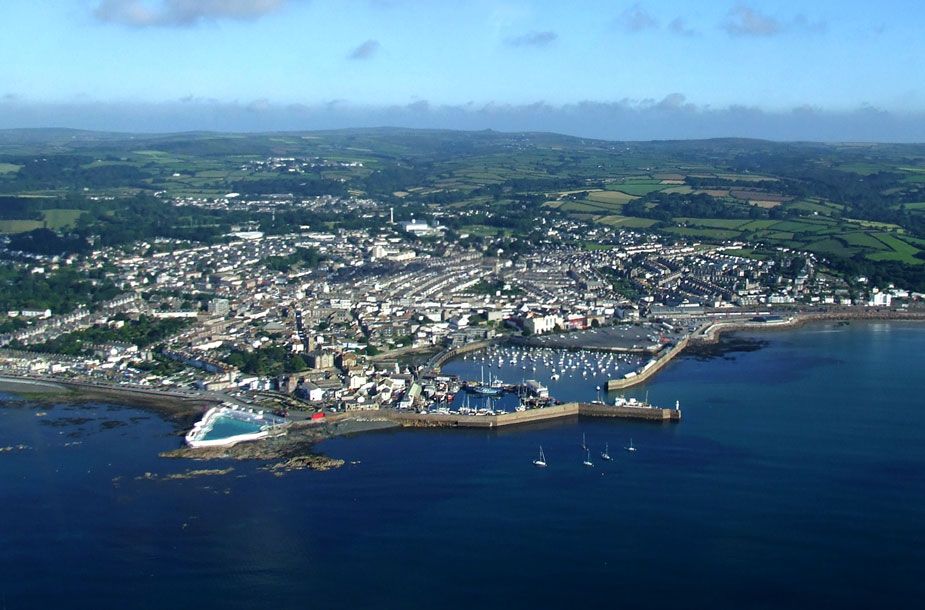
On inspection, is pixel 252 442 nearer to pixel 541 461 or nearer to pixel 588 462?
pixel 541 461

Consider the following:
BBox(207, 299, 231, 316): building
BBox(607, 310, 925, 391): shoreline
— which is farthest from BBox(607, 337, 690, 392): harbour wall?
BBox(207, 299, 231, 316): building

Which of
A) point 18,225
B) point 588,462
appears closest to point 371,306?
point 588,462

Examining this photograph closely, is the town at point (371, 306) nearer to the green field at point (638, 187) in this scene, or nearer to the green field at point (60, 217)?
the green field at point (60, 217)

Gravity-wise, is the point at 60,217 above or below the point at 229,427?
above

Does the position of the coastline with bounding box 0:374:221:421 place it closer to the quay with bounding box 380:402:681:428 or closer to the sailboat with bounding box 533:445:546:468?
the quay with bounding box 380:402:681:428

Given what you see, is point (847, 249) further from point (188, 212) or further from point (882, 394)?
point (188, 212)
